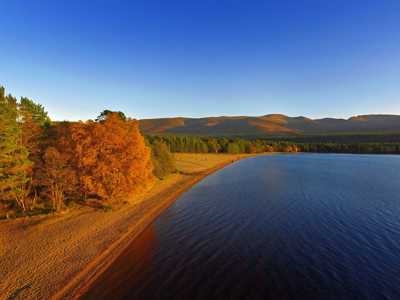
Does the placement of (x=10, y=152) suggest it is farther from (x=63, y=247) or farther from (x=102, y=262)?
(x=102, y=262)

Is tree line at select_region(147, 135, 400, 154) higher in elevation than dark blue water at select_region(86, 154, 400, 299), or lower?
higher

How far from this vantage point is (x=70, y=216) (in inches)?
1038

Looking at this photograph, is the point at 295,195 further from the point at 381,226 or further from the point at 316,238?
the point at 316,238

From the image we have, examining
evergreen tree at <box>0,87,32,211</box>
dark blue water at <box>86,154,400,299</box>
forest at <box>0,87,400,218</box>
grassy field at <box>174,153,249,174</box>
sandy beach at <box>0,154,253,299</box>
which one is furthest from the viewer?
grassy field at <box>174,153,249,174</box>

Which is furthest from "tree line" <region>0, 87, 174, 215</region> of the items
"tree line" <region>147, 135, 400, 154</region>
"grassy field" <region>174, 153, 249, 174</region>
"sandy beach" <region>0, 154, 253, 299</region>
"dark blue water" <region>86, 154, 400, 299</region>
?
"tree line" <region>147, 135, 400, 154</region>

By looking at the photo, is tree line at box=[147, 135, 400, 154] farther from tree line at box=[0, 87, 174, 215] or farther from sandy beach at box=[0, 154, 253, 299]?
sandy beach at box=[0, 154, 253, 299]

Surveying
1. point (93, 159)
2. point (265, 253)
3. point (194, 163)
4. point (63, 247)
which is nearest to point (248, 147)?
point (194, 163)

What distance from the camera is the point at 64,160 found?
86.5 feet

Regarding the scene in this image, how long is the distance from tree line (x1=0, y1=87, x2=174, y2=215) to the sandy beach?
126 inches

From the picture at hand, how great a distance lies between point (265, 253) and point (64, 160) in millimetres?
23677

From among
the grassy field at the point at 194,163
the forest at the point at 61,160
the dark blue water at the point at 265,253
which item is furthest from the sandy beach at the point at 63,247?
the grassy field at the point at 194,163

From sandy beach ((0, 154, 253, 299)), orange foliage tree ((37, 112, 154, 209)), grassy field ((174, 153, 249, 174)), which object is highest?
orange foliage tree ((37, 112, 154, 209))

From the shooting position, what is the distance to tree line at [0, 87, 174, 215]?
24859 millimetres

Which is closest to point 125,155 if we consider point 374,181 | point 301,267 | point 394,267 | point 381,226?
point 301,267
